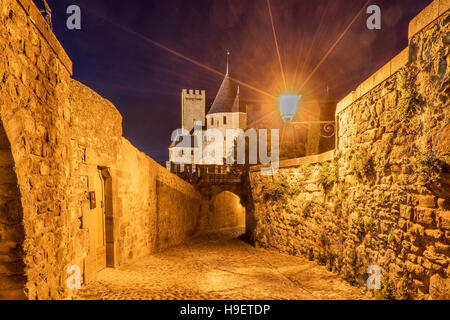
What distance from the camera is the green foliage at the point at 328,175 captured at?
5.05m

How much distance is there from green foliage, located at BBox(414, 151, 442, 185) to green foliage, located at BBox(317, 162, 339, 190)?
7.52 ft

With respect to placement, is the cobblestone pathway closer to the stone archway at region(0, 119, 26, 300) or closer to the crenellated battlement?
the stone archway at region(0, 119, 26, 300)

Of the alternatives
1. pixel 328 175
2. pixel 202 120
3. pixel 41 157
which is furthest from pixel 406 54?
pixel 202 120

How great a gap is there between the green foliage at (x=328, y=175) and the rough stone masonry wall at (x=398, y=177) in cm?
2

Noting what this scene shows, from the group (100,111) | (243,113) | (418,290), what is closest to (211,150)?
(243,113)

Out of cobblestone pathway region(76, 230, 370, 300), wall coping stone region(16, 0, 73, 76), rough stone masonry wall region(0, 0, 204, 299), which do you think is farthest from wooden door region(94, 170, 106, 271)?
wall coping stone region(16, 0, 73, 76)

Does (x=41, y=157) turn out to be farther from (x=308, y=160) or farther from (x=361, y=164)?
(x=308, y=160)

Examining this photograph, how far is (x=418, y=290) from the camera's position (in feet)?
8.95

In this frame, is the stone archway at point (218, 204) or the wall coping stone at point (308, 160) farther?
the stone archway at point (218, 204)

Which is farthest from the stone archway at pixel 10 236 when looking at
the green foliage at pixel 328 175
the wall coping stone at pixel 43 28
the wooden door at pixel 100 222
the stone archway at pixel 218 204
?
the stone archway at pixel 218 204

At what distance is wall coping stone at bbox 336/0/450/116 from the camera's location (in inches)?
96.0

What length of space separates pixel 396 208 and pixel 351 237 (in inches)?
56.4

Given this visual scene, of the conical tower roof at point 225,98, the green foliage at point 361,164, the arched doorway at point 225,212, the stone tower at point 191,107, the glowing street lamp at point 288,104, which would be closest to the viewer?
the green foliage at point 361,164

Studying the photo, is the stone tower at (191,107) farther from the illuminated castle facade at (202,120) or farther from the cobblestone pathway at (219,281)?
the cobblestone pathway at (219,281)
